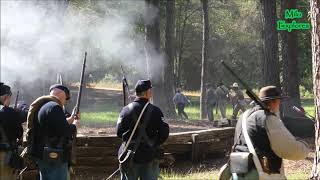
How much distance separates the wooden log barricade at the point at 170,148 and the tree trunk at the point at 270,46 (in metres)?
3.61

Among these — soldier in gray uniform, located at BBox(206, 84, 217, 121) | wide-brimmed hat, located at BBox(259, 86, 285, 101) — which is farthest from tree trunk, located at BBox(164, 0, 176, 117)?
wide-brimmed hat, located at BBox(259, 86, 285, 101)

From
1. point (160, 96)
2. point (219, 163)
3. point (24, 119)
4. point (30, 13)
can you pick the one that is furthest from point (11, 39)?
point (24, 119)

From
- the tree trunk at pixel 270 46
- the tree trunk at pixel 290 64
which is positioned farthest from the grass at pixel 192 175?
the tree trunk at pixel 290 64

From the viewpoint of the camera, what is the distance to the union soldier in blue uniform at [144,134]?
6203 mm

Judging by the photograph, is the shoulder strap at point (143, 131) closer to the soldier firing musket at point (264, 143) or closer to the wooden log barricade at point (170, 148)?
the soldier firing musket at point (264, 143)

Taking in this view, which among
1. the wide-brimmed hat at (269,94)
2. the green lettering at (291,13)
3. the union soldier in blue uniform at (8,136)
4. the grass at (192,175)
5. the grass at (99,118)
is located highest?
the green lettering at (291,13)

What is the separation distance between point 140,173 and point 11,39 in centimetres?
1957

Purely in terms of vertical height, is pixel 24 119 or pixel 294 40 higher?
pixel 294 40

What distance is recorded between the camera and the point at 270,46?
15.5 meters

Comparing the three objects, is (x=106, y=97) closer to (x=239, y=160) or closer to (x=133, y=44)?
(x=133, y=44)

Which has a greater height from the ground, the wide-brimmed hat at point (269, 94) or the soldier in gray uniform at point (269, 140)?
the wide-brimmed hat at point (269, 94)

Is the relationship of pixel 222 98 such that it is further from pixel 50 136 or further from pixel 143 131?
pixel 50 136

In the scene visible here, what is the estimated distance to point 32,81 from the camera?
26.7 m

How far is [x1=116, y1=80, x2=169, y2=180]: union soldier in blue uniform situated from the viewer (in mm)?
6203
